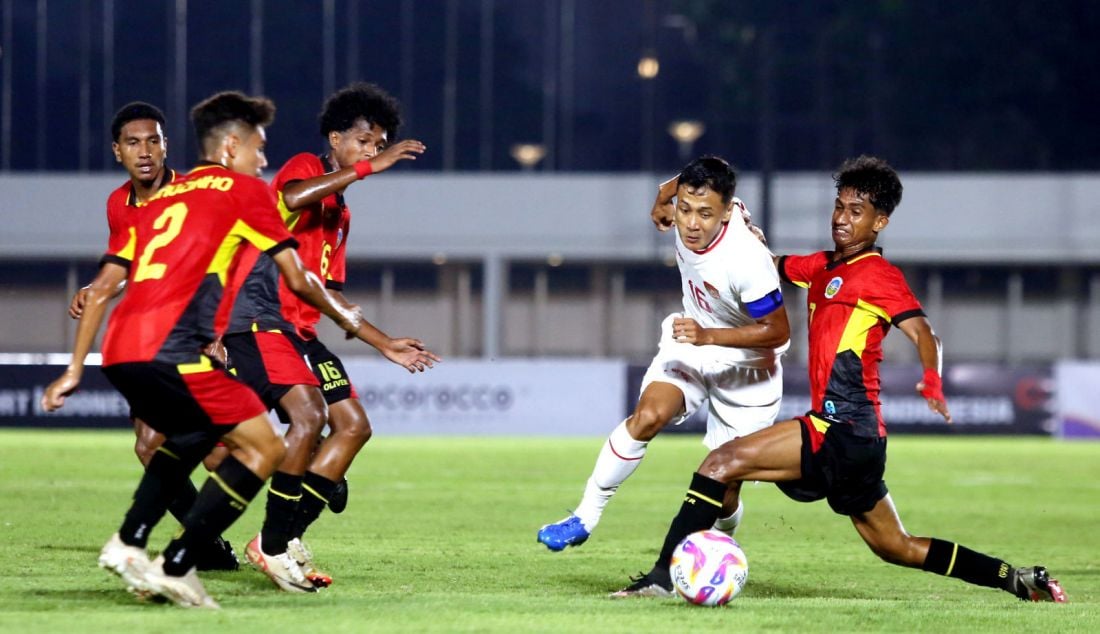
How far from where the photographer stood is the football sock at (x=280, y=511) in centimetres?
713

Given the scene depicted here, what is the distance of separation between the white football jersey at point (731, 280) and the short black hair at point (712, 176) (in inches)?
9.9

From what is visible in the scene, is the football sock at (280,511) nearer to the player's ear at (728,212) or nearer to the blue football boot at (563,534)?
the blue football boot at (563,534)

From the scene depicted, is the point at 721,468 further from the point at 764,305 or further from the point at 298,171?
the point at 298,171

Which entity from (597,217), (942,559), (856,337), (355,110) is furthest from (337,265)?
(597,217)

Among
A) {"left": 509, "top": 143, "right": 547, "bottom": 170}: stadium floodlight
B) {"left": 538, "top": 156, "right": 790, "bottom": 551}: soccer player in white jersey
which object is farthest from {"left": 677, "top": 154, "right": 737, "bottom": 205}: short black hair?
{"left": 509, "top": 143, "right": 547, "bottom": 170}: stadium floodlight

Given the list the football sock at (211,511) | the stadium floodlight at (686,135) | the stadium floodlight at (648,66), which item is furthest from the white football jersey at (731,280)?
the stadium floodlight at (648,66)

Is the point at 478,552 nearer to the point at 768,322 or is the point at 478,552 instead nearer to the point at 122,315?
the point at 768,322

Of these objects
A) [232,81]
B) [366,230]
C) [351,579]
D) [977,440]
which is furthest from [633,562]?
[232,81]

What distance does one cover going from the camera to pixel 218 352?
734 cm

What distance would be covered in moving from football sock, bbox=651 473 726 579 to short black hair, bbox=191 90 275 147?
103 inches

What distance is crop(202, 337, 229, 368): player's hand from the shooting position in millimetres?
6598

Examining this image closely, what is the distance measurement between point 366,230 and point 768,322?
86.6 ft

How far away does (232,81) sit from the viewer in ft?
112

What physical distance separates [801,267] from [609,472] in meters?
1.44
